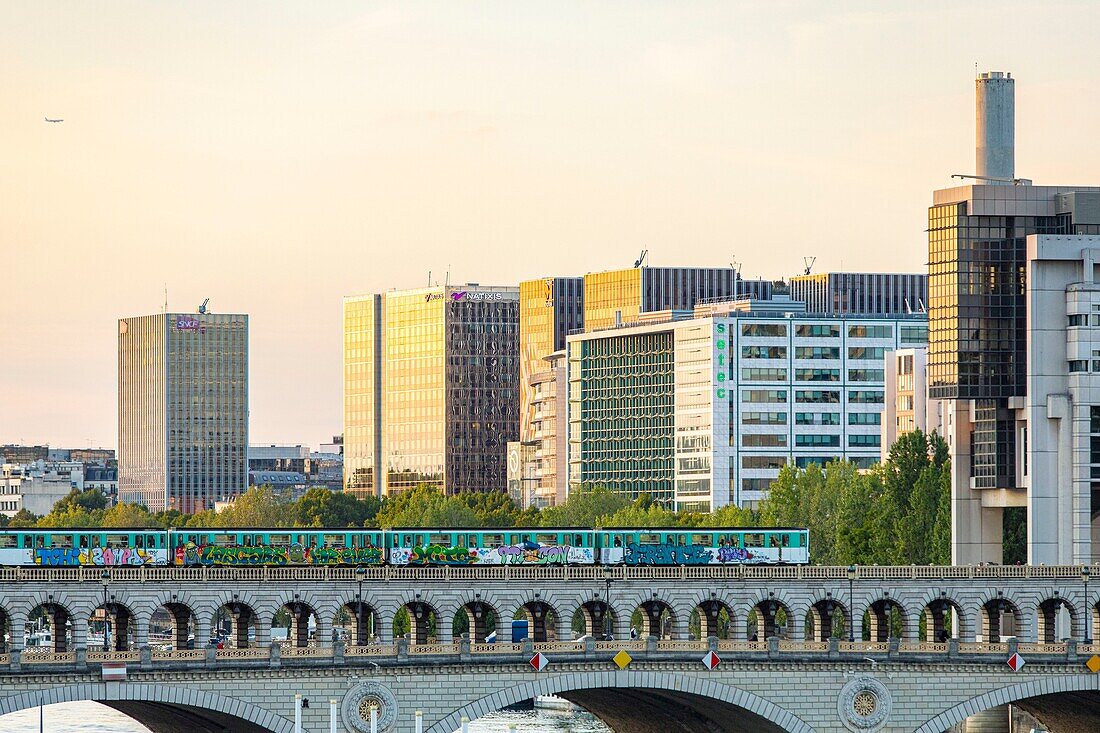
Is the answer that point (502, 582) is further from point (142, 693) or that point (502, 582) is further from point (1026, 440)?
point (1026, 440)

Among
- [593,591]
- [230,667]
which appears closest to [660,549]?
[593,591]

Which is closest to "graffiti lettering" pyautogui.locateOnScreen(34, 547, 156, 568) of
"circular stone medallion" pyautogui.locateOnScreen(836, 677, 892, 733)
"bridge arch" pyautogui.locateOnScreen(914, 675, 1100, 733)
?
"circular stone medallion" pyautogui.locateOnScreen(836, 677, 892, 733)

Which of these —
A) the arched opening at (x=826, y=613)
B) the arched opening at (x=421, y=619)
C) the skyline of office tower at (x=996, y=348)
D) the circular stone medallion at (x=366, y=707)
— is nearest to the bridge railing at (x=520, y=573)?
the arched opening at (x=826, y=613)

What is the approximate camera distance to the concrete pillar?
179500mm

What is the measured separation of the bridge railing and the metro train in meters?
3.60

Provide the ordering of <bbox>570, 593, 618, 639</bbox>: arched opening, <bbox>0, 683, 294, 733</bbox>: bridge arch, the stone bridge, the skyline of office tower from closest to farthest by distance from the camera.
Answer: <bbox>0, 683, 294, 733</bbox>: bridge arch
the stone bridge
<bbox>570, 593, 618, 639</bbox>: arched opening
the skyline of office tower

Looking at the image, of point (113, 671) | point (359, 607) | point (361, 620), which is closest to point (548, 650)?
point (361, 620)

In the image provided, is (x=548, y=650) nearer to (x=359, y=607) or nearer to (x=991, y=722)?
(x=359, y=607)

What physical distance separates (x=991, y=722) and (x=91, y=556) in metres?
69.4

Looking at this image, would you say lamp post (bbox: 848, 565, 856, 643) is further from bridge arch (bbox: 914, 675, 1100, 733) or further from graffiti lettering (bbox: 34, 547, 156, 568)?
graffiti lettering (bbox: 34, 547, 156, 568)

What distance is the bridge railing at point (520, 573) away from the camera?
144375 millimetres

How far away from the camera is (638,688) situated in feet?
505

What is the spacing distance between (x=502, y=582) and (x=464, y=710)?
389 inches

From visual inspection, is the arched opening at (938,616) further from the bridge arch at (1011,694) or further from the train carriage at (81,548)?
the train carriage at (81,548)
